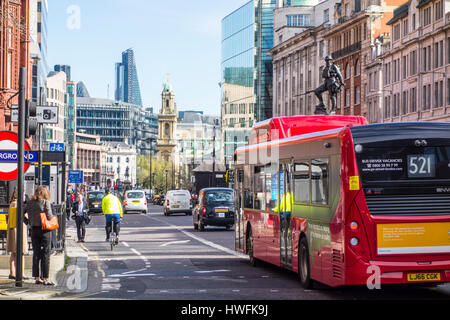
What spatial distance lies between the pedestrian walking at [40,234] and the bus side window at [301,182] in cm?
429

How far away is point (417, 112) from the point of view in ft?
242

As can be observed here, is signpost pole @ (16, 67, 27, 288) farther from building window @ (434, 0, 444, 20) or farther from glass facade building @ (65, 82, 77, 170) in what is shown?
glass facade building @ (65, 82, 77, 170)

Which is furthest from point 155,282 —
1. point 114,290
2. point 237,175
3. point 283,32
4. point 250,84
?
point 250,84

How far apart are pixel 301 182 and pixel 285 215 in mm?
1378

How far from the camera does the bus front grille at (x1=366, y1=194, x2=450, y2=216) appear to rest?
14539 mm

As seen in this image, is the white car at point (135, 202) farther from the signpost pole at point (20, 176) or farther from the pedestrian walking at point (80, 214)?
the signpost pole at point (20, 176)

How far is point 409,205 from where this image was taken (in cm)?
1462

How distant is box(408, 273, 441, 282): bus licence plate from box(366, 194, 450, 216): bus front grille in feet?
2.85

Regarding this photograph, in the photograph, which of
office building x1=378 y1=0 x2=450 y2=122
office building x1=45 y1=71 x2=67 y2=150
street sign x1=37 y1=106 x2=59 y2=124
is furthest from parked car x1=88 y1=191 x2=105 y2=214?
office building x1=45 y1=71 x2=67 y2=150

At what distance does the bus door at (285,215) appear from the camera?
18391mm

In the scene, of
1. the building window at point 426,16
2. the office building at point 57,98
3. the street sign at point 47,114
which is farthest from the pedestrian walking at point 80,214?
the office building at point 57,98

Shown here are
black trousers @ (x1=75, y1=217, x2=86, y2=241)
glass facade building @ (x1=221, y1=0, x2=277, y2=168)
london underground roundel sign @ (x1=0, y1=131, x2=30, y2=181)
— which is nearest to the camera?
london underground roundel sign @ (x1=0, y1=131, x2=30, y2=181)

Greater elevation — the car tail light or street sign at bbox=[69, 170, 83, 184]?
street sign at bbox=[69, 170, 83, 184]
